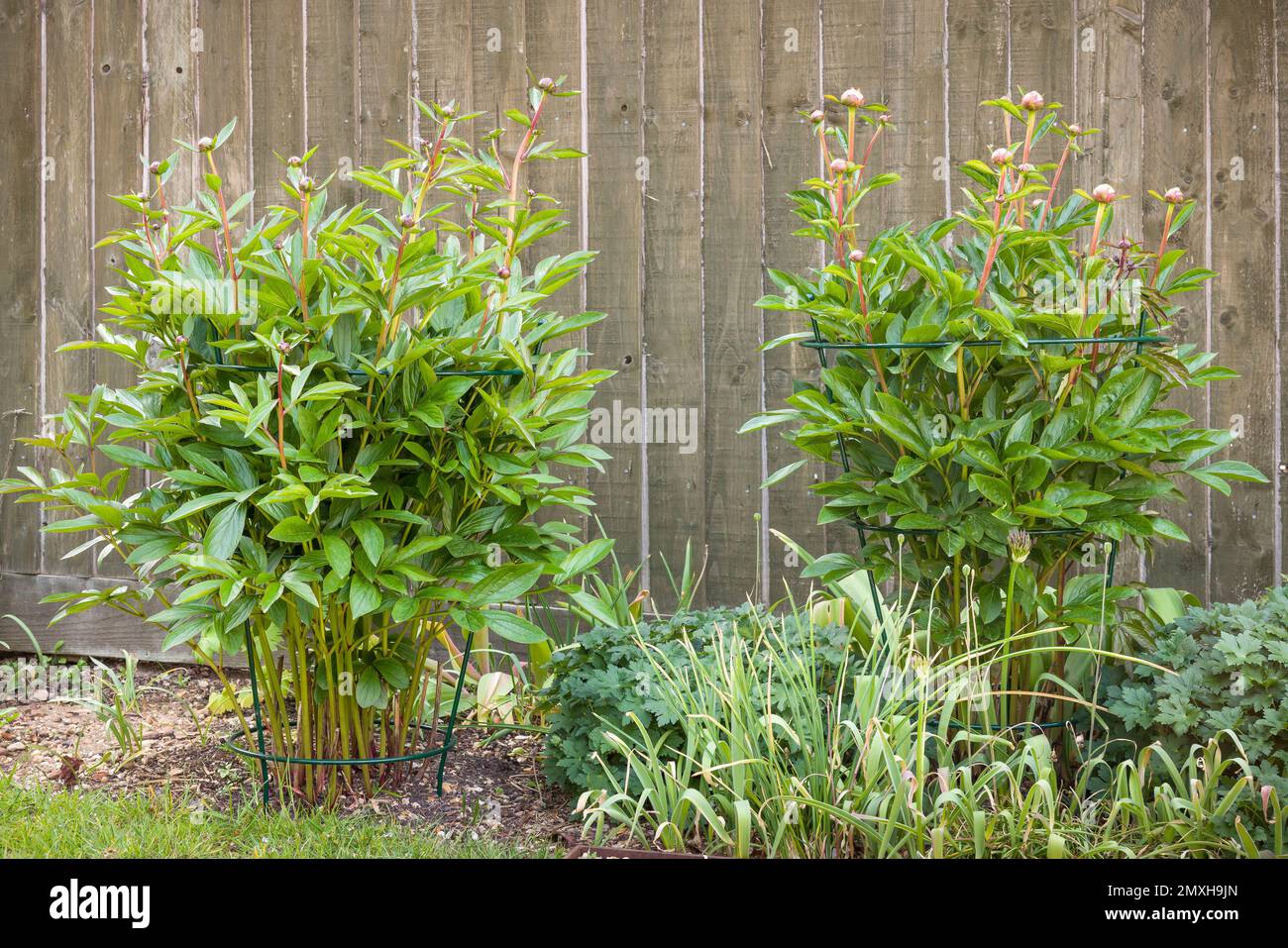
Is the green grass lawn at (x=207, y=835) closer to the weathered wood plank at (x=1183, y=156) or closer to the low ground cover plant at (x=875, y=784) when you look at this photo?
the low ground cover plant at (x=875, y=784)

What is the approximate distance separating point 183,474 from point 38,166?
2272 mm

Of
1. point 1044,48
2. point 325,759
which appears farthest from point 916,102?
point 325,759

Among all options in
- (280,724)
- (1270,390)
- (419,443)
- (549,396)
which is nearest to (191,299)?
(419,443)

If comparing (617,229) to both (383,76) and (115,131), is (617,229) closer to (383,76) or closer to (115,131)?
(383,76)

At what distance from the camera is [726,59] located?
3242 mm

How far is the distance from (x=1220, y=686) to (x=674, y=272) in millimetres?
1823

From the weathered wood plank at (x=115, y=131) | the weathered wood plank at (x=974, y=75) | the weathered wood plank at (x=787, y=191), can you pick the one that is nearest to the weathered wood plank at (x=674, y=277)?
the weathered wood plank at (x=787, y=191)

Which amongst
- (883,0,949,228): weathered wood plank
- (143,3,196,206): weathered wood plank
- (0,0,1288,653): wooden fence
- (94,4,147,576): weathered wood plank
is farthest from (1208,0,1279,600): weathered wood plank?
(94,4,147,576): weathered wood plank

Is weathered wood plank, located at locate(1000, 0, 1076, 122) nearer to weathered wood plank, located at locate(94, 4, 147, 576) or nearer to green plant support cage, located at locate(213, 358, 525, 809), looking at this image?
green plant support cage, located at locate(213, 358, 525, 809)

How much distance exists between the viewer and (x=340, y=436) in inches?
88.4

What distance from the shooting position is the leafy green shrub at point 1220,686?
6.81ft

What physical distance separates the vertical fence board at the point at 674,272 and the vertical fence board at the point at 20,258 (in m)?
2.15
